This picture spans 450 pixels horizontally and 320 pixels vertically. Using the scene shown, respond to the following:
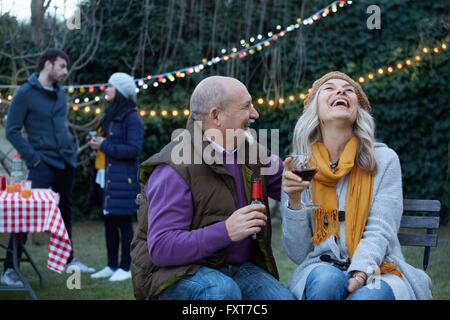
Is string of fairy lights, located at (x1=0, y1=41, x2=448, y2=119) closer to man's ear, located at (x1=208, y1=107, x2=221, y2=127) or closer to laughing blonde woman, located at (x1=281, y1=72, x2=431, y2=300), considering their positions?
laughing blonde woman, located at (x1=281, y1=72, x2=431, y2=300)

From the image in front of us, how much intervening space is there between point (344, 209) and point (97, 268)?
4.20 m

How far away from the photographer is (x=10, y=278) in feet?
20.3

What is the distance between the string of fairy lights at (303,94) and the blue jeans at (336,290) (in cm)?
633

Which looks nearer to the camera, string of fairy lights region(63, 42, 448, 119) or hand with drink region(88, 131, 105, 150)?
hand with drink region(88, 131, 105, 150)

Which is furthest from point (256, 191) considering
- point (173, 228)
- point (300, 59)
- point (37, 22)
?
point (37, 22)

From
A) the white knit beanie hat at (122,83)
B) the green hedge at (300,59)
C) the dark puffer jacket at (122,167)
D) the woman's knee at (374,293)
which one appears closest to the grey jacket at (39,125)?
the dark puffer jacket at (122,167)

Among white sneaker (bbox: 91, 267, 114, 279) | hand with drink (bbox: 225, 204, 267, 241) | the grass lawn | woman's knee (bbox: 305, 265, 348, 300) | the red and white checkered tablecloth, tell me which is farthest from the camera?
white sneaker (bbox: 91, 267, 114, 279)

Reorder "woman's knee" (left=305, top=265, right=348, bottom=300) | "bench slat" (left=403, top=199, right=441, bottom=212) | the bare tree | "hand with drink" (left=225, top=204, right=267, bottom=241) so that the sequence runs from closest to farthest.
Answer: "hand with drink" (left=225, top=204, right=267, bottom=241) → "woman's knee" (left=305, top=265, right=348, bottom=300) → "bench slat" (left=403, top=199, right=441, bottom=212) → the bare tree

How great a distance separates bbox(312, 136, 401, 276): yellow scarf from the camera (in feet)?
10.9

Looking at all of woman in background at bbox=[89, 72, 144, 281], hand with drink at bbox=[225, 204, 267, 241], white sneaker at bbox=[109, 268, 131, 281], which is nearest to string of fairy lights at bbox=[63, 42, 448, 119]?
woman in background at bbox=[89, 72, 144, 281]

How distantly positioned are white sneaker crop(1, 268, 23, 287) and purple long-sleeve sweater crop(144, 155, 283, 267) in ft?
10.9

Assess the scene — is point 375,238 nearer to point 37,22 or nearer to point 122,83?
point 122,83

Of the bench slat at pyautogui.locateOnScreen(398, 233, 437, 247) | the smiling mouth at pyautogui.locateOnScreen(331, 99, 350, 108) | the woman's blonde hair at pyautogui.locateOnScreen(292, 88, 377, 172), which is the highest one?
the smiling mouth at pyautogui.locateOnScreen(331, 99, 350, 108)

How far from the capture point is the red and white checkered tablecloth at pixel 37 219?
530cm
